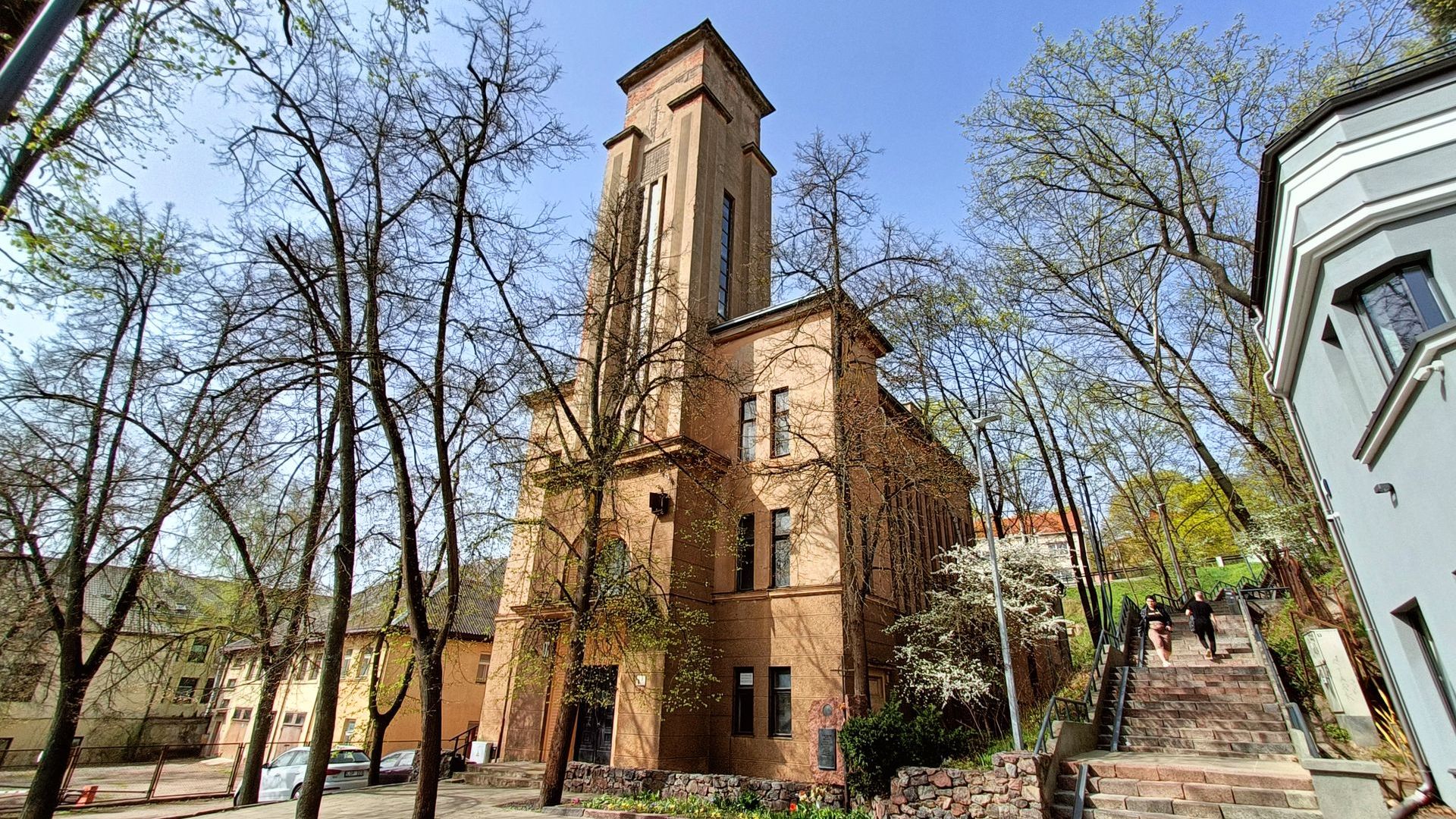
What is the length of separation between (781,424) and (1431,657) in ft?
45.9

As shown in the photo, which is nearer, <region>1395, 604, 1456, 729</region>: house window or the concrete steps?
<region>1395, 604, 1456, 729</region>: house window

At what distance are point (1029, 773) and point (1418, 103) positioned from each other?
34.0 feet

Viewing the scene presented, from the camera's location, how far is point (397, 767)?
21797 millimetres

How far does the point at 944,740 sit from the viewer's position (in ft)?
41.9

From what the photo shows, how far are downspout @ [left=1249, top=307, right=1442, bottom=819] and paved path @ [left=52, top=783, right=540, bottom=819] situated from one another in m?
13.1

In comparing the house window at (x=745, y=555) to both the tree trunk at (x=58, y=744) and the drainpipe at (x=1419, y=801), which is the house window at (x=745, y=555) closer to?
the drainpipe at (x=1419, y=801)

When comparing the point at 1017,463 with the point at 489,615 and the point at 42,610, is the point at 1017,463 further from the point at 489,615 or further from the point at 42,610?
the point at 42,610

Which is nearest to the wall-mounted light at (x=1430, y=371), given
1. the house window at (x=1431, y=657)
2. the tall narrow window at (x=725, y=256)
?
the house window at (x=1431, y=657)

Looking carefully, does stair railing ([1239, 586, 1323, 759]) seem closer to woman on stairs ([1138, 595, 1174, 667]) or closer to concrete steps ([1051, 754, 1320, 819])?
concrete steps ([1051, 754, 1320, 819])

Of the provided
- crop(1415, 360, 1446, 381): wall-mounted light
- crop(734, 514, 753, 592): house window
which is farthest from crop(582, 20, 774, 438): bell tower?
crop(1415, 360, 1446, 381): wall-mounted light

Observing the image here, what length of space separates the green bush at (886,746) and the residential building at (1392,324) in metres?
6.97

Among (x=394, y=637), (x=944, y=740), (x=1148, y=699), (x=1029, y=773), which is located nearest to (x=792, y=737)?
(x=944, y=740)

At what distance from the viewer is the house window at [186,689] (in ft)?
115

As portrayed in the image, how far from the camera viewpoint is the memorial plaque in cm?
1402
